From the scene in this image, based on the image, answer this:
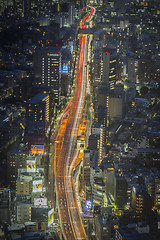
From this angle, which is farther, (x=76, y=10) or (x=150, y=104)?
(x=76, y=10)

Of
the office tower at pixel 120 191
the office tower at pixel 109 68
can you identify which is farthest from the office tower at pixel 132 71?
the office tower at pixel 120 191

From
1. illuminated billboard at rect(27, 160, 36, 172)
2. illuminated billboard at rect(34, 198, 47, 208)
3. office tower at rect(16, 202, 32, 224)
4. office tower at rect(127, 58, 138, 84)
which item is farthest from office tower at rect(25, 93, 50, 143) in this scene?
office tower at rect(127, 58, 138, 84)

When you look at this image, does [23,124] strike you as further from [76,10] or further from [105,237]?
[76,10]

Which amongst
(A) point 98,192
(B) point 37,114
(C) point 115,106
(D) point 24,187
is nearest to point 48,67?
(C) point 115,106

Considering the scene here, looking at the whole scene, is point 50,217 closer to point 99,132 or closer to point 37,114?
point 99,132

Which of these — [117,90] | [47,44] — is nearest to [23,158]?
[117,90]

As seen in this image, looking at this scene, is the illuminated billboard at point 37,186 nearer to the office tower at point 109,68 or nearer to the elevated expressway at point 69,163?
the elevated expressway at point 69,163
